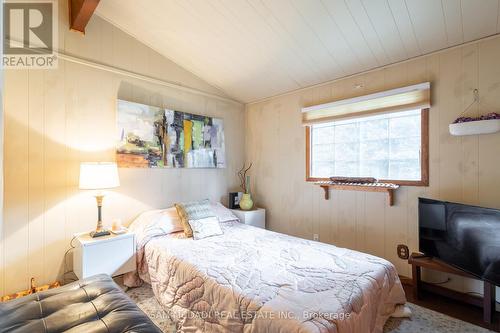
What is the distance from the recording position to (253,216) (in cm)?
362

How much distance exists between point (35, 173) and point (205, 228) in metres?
1.68

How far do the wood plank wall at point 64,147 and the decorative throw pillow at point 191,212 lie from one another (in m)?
0.44

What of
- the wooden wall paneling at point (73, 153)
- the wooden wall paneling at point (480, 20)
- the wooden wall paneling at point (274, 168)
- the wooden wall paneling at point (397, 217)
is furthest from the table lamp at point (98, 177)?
the wooden wall paneling at point (480, 20)

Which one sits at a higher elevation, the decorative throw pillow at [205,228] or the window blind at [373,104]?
the window blind at [373,104]

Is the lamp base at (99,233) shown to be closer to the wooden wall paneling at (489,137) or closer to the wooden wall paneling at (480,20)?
the wooden wall paneling at (489,137)

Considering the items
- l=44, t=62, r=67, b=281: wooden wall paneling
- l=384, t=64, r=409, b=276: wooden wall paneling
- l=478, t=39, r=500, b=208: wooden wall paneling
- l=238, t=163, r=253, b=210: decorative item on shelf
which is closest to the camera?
l=478, t=39, r=500, b=208: wooden wall paneling

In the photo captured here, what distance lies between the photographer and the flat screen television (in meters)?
1.86

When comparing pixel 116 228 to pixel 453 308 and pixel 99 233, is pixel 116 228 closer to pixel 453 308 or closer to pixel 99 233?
pixel 99 233

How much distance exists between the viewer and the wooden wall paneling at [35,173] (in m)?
2.29

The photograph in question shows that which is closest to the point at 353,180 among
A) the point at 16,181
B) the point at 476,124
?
the point at 476,124

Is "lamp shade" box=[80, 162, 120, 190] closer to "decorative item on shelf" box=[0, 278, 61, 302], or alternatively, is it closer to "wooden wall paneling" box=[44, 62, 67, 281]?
"wooden wall paneling" box=[44, 62, 67, 281]

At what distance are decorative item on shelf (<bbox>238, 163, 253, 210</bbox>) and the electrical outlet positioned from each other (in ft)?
6.40

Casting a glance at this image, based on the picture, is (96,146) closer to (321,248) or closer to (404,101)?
(321,248)

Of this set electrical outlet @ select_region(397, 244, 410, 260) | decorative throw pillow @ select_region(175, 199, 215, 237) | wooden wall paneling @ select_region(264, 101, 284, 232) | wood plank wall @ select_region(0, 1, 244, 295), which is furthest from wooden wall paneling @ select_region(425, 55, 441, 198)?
wood plank wall @ select_region(0, 1, 244, 295)
